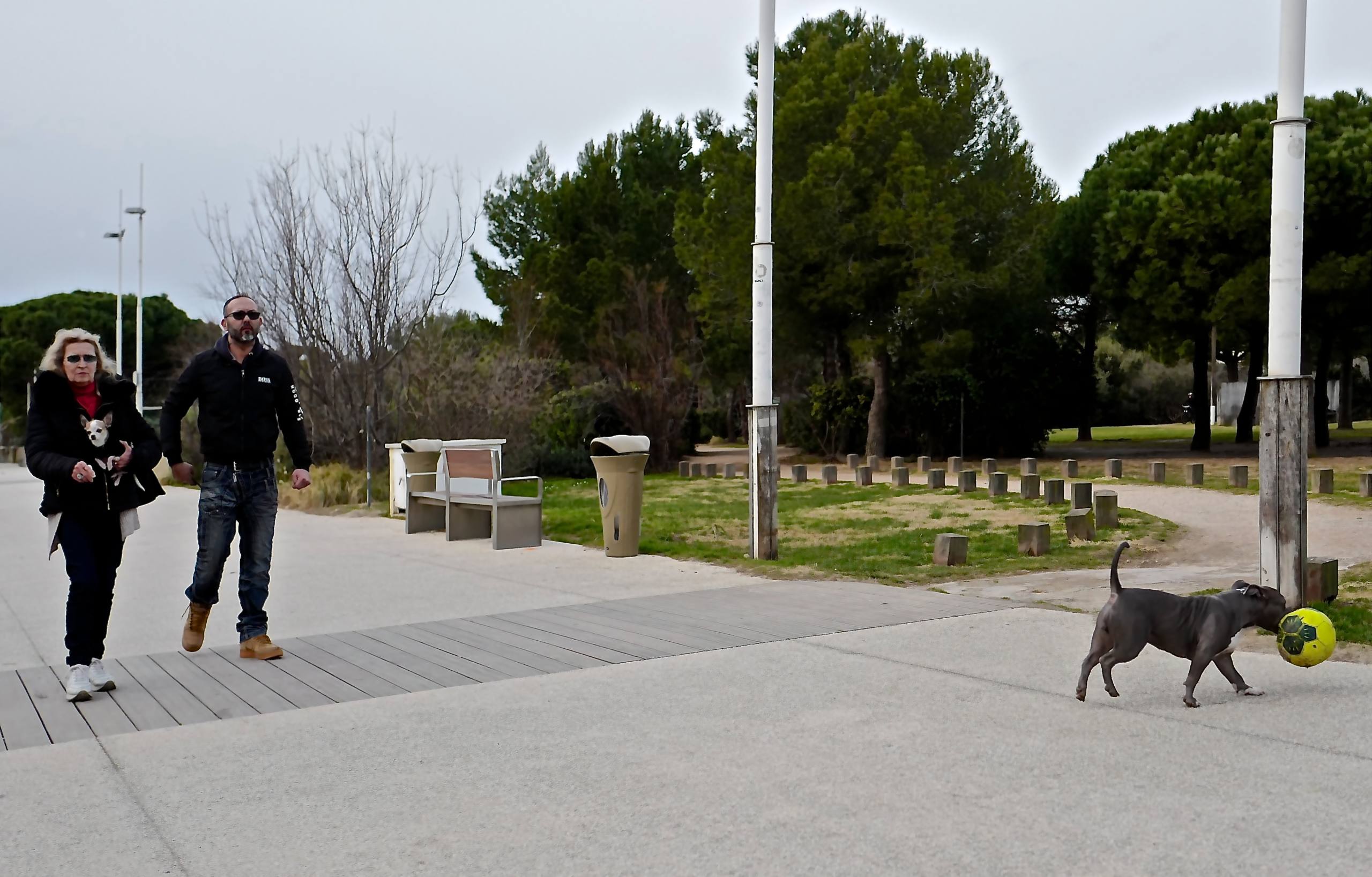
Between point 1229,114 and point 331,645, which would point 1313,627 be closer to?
point 331,645

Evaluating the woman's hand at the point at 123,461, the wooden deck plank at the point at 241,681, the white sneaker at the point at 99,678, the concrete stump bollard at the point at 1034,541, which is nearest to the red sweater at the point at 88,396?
the woman's hand at the point at 123,461

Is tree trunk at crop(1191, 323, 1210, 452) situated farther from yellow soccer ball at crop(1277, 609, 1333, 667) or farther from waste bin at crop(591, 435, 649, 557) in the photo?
yellow soccer ball at crop(1277, 609, 1333, 667)

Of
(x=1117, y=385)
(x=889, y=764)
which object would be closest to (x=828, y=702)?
(x=889, y=764)

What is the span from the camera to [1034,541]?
11.3 meters

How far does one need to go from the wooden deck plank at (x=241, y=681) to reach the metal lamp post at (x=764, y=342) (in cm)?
475

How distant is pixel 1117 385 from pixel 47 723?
5207 cm

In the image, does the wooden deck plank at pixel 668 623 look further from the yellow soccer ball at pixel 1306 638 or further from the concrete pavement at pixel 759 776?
the yellow soccer ball at pixel 1306 638

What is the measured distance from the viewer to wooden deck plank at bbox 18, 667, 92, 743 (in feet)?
16.8

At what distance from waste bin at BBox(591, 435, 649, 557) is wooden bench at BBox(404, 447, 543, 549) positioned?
4.19ft

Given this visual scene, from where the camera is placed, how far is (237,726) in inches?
206

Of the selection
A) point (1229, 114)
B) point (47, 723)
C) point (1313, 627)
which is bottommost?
point (47, 723)

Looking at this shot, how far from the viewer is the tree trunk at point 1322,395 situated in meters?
30.4

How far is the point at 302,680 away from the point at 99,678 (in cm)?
90

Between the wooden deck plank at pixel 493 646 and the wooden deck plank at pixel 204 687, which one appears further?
the wooden deck plank at pixel 493 646
